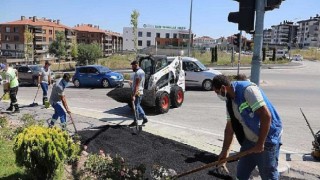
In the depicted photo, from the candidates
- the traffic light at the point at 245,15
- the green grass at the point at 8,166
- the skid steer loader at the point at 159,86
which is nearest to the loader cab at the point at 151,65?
the skid steer loader at the point at 159,86

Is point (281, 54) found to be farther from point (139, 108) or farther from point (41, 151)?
point (41, 151)

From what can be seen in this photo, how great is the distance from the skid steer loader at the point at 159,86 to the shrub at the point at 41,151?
7629mm

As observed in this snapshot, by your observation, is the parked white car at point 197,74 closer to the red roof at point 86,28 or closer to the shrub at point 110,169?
the shrub at point 110,169

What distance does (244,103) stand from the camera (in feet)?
12.9

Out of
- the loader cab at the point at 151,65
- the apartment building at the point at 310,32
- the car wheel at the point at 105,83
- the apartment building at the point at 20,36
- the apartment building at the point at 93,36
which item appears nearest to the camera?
the loader cab at the point at 151,65

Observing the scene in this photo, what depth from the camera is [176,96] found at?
552 inches

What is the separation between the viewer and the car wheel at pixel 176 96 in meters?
13.9

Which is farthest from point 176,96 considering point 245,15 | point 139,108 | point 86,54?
point 86,54

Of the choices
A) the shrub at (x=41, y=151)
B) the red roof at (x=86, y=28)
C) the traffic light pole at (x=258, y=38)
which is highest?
the red roof at (x=86, y=28)

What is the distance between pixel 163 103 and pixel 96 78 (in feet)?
38.2

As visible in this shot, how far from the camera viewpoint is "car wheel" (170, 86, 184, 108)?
13.9 m

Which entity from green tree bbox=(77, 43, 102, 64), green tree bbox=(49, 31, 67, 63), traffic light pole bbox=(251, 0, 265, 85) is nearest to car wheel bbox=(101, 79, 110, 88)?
traffic light pole bbox=(251, 0, 265, 85)

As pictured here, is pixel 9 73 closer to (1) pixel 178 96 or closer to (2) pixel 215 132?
(1) pixel 178 96

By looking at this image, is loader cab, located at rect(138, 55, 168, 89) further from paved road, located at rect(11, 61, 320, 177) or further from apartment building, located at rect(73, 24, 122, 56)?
apartment building, located at rect(73, 24, 122, 56)
